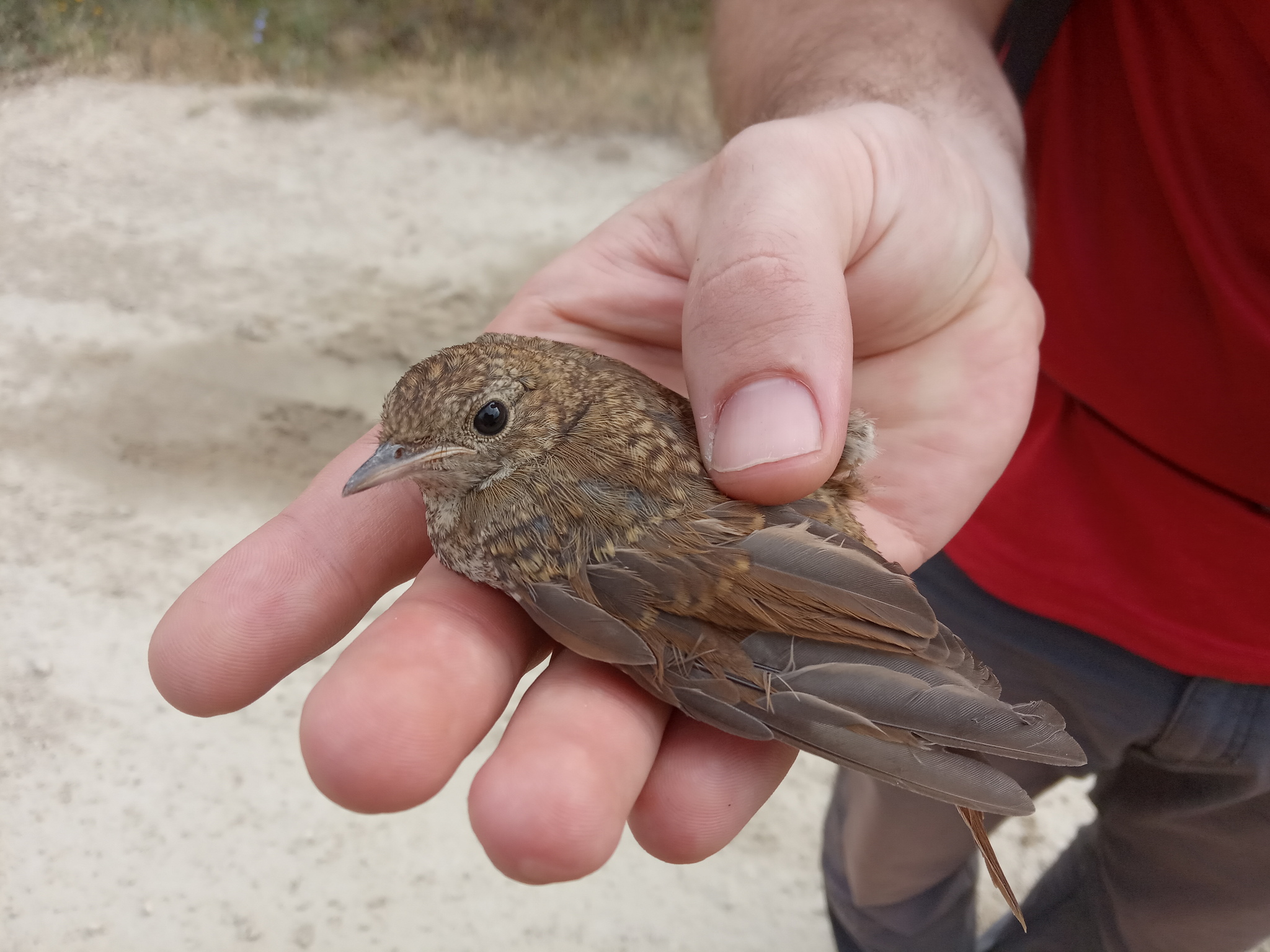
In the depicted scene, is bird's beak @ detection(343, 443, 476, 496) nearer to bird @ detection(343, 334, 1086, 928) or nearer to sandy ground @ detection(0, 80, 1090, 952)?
bird @ detection(343, 334, 1086, 928)

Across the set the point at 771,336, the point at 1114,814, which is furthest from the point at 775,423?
the point at 1114,814

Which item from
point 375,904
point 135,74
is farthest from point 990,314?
point 135,74

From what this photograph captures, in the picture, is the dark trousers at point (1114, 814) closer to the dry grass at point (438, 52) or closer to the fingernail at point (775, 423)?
the fingernail at point (775, 423)

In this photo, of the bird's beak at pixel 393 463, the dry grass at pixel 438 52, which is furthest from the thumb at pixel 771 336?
the dry grass at pixel 438 52

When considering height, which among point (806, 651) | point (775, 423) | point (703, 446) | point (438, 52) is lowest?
point (438, 52)

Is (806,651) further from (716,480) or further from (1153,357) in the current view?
(1153,357)

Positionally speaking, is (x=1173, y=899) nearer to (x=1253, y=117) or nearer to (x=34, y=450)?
(x=1253, y=117)

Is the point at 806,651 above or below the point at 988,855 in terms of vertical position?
above

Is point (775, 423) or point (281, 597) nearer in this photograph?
point (775, 423)

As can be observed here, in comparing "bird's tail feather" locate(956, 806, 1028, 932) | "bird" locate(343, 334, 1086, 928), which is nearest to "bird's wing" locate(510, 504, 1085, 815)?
"bird" locate(343, 334, 1086, 928)
